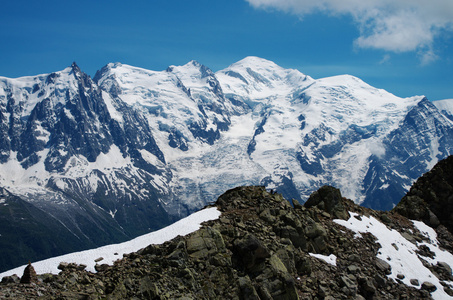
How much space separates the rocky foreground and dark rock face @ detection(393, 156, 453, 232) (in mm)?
16125

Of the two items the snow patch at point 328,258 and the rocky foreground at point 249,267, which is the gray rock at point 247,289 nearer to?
the rocky foreground at point 249,267

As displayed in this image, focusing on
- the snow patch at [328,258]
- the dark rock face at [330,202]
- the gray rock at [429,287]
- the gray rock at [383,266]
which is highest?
the dark rock face at [330,202]

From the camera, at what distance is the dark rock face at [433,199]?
7412cm

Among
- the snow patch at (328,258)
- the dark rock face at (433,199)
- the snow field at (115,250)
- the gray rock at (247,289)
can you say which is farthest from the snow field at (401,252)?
the snow field at (115,250)

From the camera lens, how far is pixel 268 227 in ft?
163

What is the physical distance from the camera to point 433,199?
3044 inches

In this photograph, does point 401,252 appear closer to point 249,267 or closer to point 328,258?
point 328,258

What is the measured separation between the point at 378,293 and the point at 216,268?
61.4 ft

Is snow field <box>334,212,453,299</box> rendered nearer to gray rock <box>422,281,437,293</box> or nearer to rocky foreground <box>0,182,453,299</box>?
gray rock <box>422,281,437,293</box>

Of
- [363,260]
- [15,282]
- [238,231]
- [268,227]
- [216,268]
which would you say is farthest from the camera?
[363,260]

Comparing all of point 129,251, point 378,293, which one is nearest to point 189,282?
point 129,251

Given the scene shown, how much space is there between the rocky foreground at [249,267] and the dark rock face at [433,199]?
16125mm

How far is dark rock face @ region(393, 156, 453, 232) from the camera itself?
74.1 m

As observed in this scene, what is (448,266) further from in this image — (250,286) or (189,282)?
(189,282)
